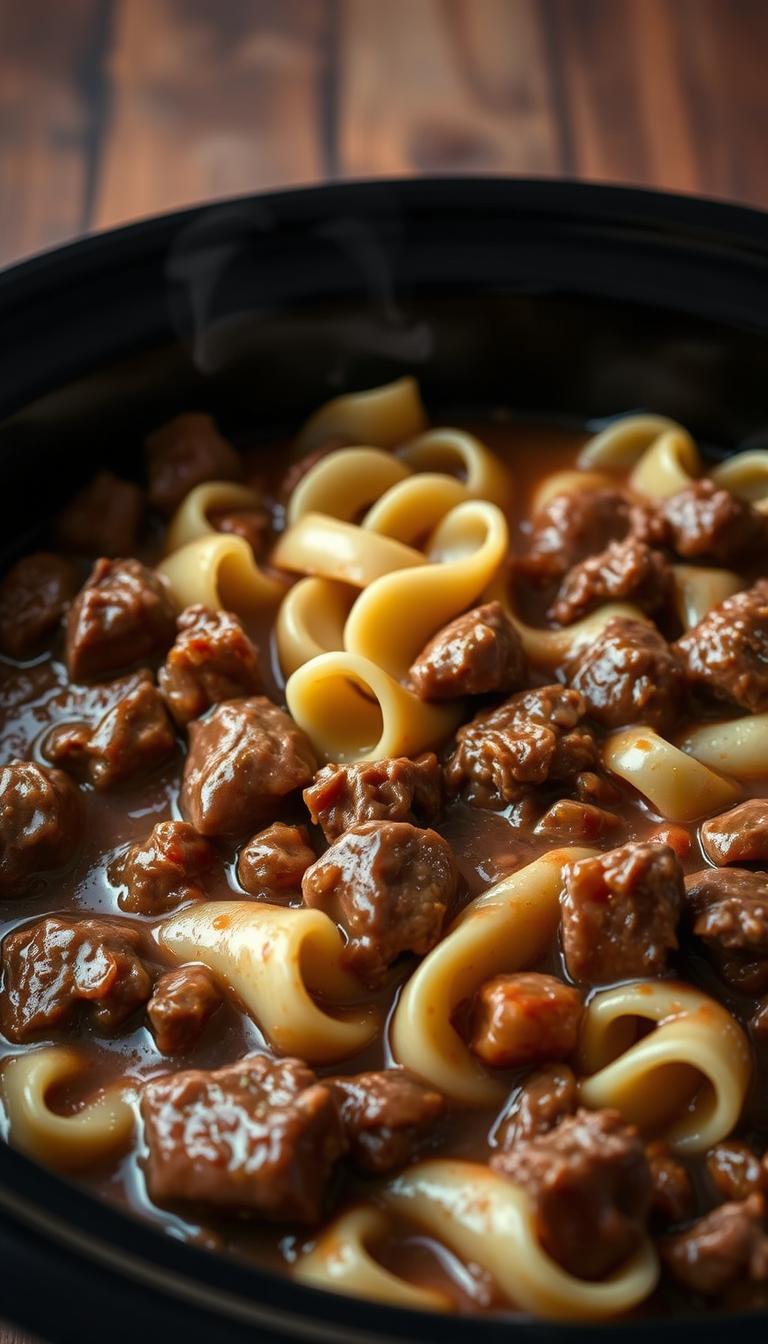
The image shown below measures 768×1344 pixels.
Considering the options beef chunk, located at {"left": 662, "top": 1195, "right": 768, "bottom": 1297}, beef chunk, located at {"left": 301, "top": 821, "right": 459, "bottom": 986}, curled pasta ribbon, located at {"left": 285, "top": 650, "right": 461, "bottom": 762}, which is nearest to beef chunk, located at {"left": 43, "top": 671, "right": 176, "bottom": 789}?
curled pasta ribbon, located at {"left": 285, "top": 650, "right": 461, "bottom": 762}

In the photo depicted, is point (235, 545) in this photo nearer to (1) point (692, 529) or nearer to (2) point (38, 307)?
(2) point (38, 307)

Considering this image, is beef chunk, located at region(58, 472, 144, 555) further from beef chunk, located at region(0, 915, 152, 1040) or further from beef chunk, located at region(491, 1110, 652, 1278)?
beef chunk, located at region(491, 1110, 652, 1278)

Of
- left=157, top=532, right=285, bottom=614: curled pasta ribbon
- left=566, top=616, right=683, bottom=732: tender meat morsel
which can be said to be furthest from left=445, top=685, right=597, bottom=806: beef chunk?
left=157, top=532, right=285, bottom=614: curled pasta ribbon

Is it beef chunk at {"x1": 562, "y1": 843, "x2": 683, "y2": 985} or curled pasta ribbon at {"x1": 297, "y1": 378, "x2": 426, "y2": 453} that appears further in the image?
curled pasta ribbon at {"x1": 297, "y1": 378, "x2": 426, "y2": 453}

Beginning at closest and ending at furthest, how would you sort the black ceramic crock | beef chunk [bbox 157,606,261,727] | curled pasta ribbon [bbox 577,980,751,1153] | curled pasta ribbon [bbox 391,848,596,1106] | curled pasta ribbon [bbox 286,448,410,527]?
curled pasta ribbon [bbox 577,980,751,1153], curled pasta ribbon [bbox 391,848,596,1106], beef chunk [bbox 157,606,261,727], the black ceramic crock, curled pasta ribbon [bbox 286,448,410,527]

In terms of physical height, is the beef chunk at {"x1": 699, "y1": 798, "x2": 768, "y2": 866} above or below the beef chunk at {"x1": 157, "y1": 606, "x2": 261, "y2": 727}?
below

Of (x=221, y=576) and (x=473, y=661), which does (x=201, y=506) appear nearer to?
(x=221, y=576)

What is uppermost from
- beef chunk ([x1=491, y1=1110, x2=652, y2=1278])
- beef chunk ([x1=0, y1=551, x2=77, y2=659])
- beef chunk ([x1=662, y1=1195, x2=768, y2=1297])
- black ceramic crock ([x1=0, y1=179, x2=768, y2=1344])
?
black ceramic crock ([x1=0, y1=179, x2=768, y2=1344])

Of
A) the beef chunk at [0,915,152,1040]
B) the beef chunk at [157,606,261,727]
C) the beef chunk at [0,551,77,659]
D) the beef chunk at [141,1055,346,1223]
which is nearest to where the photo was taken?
the beef chunk at [141,1055,346,1223]
